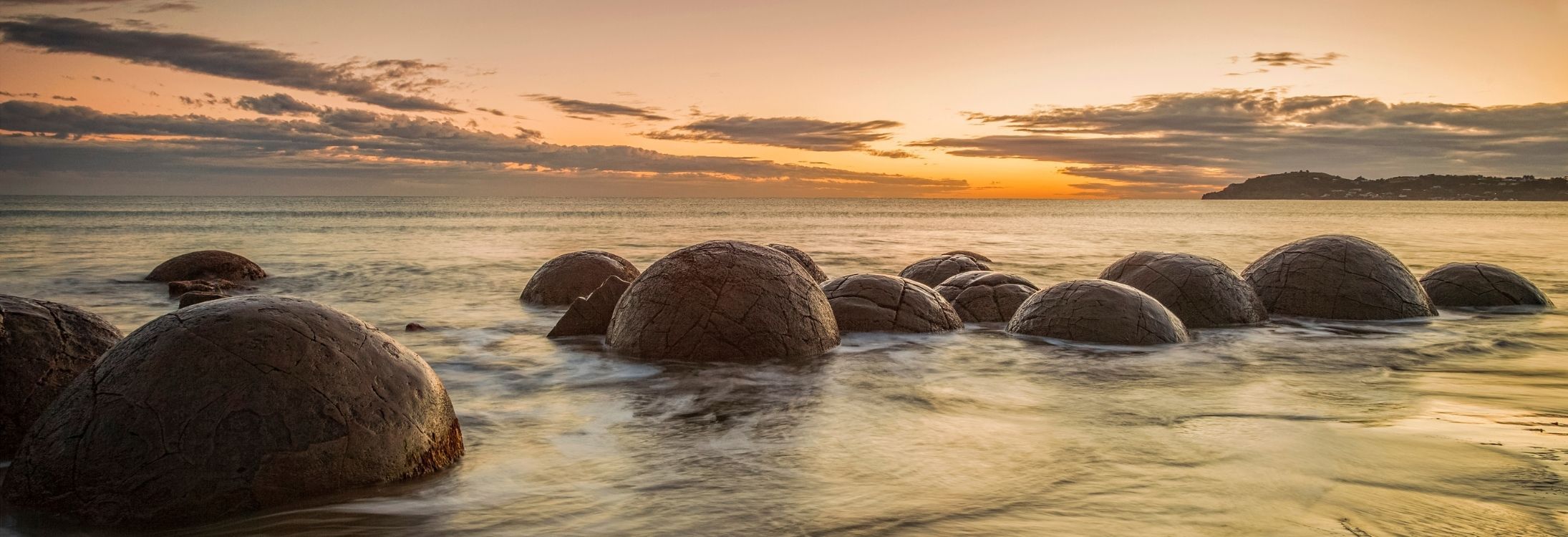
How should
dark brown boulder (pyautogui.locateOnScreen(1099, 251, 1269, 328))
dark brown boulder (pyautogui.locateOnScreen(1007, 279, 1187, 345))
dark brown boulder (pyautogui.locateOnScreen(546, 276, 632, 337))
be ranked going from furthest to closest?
dark brown boulder (pyautogui.locateOnScreen(1099, 251, 1269, 328))
dark brown boulder (pyautogui.locateOnScreen(546, 276, 632, 337))
dark brown boulder (pyautogui.locateOnScreen(1007, 279, 1187, 345))

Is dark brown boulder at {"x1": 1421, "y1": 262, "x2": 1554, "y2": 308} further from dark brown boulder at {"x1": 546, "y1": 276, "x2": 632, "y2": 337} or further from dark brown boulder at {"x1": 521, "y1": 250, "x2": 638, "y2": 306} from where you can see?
dark brown boulder at {"x1": 521, "y1": 250, "x2": 638, "y2": 306}

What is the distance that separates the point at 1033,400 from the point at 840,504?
2.80 metres

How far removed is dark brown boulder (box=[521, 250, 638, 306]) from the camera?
11.8 m

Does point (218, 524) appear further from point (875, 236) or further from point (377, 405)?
point (875, 236)

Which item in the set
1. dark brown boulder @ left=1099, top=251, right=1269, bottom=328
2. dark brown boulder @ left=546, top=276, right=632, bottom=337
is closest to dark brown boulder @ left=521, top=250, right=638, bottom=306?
dark brown boulder @ left=546, top=276, right=632, bottom=337

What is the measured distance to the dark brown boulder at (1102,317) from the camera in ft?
27.1

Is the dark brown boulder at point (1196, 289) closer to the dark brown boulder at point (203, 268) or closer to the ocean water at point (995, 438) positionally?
the ocean water at point (995, 438)

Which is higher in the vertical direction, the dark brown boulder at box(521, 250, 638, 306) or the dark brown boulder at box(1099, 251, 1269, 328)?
the dark brown boulder at box(1099, 251, 1269, 328)

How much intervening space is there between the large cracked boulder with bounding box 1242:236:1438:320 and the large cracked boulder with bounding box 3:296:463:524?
31.9ft

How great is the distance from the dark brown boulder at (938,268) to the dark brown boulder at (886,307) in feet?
8.77

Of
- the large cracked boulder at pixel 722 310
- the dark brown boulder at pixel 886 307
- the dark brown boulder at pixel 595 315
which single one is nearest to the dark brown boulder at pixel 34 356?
the large cracked boulder at pixel 722 310

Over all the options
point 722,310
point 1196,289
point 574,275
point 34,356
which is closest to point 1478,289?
point 1196,289

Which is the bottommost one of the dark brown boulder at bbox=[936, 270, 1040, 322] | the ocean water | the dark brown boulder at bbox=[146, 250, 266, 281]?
the dark brown boulder at bbox=[146, 250, 266, 281]

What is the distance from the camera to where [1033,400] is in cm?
649
